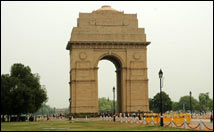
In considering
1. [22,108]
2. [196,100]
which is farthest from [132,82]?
[196,100]

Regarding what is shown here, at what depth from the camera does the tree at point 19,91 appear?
60244mm

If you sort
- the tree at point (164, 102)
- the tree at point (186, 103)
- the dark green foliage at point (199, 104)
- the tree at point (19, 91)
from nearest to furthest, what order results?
the tree at point (19, 91) < the tree at point (164, 102) < the dark green foliage at point (199, 104) < the tree at point (186, 103)

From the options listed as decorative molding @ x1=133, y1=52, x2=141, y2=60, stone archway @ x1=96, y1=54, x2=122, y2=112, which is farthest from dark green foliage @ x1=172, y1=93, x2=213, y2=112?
decorative molding @ x1=133, y1=52, x2=141, y2=60

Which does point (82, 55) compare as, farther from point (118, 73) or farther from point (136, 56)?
point (136, 56)

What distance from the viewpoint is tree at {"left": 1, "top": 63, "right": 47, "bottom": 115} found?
60244 millimetres

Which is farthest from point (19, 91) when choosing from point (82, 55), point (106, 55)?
point (106, 55)

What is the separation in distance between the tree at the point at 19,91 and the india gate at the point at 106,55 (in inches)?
221

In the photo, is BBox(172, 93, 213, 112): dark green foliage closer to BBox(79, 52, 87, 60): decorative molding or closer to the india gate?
the india gate

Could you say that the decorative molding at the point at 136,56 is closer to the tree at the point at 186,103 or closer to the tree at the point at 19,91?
the tree at the point at 19,91

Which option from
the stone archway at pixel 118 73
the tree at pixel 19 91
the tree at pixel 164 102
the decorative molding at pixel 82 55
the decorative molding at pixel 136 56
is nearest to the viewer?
the tree at pixel 19 91

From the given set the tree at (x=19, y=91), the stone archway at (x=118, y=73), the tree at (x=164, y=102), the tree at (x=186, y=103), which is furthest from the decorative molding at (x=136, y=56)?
the tree at (x=186, y=103)

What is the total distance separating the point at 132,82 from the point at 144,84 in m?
1.86

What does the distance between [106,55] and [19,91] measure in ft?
46.8

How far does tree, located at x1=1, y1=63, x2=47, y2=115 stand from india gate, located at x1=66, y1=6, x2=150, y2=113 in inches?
221
